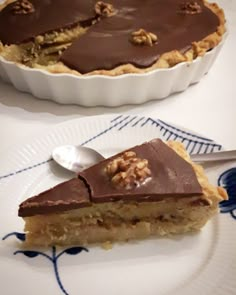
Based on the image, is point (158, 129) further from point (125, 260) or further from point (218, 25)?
point (218, 25)

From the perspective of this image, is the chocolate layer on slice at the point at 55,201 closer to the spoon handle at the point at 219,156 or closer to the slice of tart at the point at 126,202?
the slice of tart at the point at 126,202

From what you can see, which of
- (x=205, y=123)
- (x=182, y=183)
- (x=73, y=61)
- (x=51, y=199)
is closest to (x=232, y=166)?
(x=182, y=183)

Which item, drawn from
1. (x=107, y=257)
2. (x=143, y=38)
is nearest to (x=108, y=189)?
(x=107, y=257)

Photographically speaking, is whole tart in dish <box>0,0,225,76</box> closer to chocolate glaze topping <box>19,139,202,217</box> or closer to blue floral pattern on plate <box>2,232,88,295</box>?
chocolate glaze topping <box>19,139,202,217</box>

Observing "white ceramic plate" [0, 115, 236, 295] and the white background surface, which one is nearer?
"white ceramic plate" [0, 115, 236, 295]

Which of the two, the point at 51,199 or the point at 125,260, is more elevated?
the point at 51,199

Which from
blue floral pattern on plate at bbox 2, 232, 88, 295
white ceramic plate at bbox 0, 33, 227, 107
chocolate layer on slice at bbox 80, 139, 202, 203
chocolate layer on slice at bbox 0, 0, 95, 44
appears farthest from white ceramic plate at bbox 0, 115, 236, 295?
chocolate layer on slice at bbox 0, 0, 95, 44

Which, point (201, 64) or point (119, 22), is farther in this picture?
point (119, 22)
